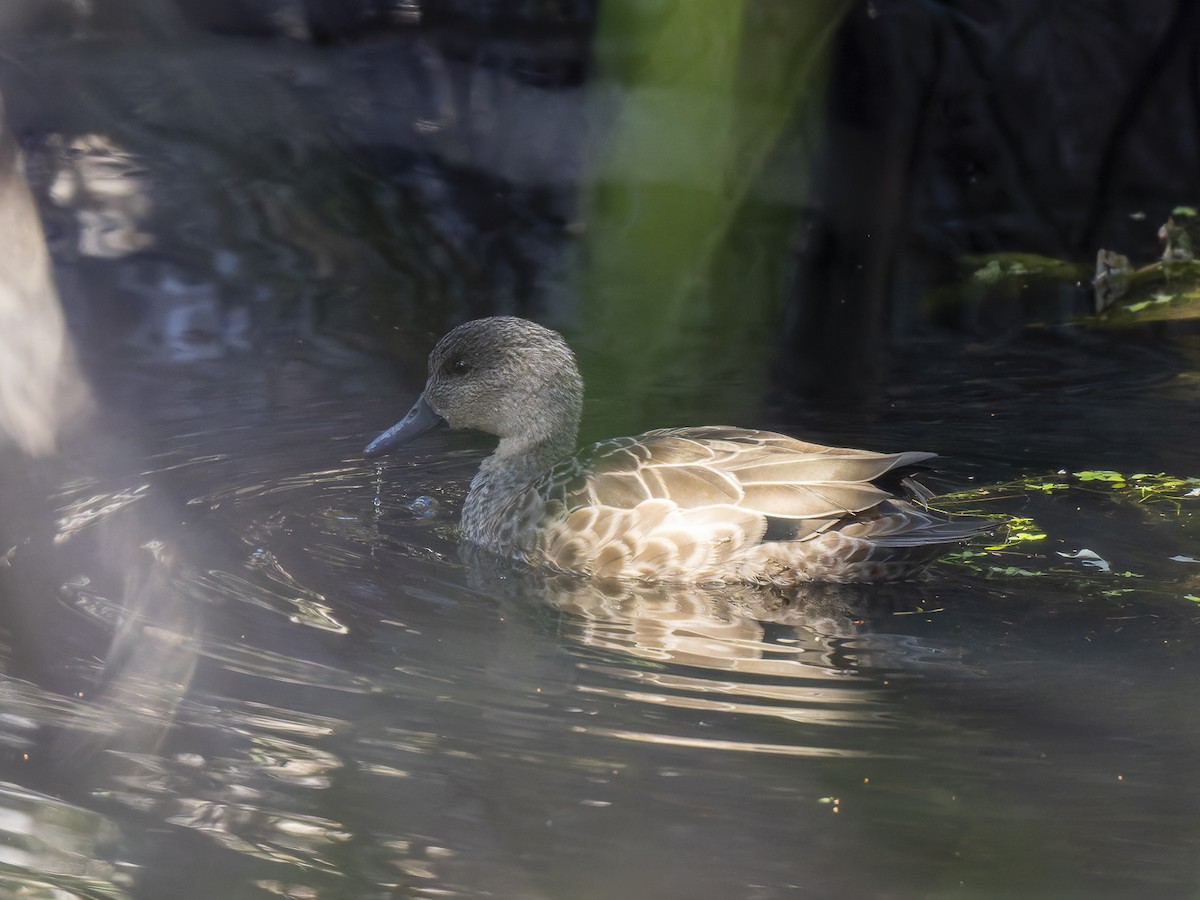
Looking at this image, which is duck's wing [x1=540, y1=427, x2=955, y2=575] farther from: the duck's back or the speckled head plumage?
the speckled head plumage

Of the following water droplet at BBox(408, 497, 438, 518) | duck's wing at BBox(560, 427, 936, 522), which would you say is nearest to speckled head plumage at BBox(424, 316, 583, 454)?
water droplet at BBox(408, 497, 438, 518)

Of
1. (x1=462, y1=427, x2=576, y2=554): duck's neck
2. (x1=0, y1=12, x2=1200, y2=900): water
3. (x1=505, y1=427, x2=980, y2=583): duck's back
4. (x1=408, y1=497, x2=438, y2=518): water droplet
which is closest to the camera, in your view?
(x1=0, y1=12, x2=1200, y2=900): water

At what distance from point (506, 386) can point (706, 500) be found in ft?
4.12

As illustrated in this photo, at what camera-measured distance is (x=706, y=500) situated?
15.6 feet

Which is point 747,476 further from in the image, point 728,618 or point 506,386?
point 506,386

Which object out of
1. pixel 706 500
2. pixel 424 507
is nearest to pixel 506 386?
pixel 424 507

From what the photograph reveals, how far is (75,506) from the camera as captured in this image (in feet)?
17.4

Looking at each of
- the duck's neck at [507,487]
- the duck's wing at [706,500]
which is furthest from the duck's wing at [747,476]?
the duck's neck at [507,487]

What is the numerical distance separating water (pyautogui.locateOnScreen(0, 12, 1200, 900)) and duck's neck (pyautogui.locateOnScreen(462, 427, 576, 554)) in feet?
0.43

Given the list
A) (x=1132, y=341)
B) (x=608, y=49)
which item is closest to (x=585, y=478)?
(x=1132, y=341)

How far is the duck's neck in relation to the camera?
513 centimetres

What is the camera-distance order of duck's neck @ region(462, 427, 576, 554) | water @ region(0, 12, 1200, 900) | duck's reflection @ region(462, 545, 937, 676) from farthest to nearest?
duck's neck @ region(462, 427, 576, 554), duck's reflection @ region(462, 545, 937, 676), water @ region(0, 12, 1200, 900)

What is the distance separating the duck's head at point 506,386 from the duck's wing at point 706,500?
737 mm

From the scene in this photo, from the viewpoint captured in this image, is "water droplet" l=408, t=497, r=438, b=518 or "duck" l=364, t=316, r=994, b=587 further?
"water droplet" l=408, t=497, r=438, b=518
